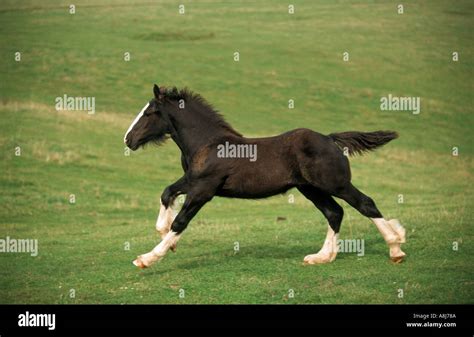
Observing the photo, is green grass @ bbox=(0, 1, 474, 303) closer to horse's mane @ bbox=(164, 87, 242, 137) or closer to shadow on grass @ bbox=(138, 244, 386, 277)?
shadow on grass @ bbox=(138, 244, 386, 277)

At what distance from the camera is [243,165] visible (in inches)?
488

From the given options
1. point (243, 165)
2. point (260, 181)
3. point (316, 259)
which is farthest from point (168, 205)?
point (316, 259)

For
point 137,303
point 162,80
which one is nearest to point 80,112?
point 162,80

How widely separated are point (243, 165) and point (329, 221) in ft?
6.03

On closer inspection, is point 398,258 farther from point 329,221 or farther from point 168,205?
point 168,205

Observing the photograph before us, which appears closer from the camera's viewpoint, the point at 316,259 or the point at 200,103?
the point at 316,259

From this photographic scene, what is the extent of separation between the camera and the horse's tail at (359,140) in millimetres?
12844

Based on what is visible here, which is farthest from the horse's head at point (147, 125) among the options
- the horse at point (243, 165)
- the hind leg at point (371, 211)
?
the hind leg at point (371, 211)

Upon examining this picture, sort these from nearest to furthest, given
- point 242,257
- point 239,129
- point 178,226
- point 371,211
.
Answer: point 178,226, point 371,211, point 242,257, point 239,129

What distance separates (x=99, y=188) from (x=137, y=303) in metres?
19.0

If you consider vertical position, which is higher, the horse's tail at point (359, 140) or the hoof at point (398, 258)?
the horse's tail at point (359, 140)

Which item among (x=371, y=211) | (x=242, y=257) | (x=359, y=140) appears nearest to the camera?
(x=371, y=211)

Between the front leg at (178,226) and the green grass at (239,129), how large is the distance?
41cm

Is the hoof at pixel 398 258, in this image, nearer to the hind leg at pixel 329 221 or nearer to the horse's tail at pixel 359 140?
the hind leg at pixel 329 221
